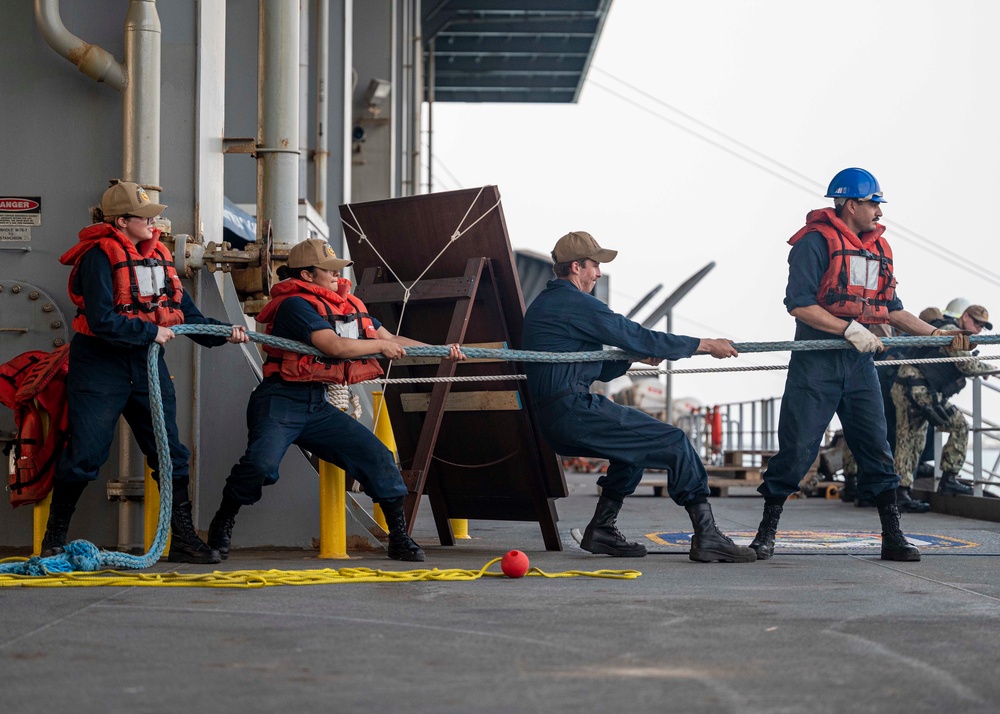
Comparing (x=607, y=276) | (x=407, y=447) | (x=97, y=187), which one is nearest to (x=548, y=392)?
(x=407, y=447)

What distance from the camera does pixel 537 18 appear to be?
23.1 m

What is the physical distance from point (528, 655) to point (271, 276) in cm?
449

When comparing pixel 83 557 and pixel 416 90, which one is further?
pixel 416 90

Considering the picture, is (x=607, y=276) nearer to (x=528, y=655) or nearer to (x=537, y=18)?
(x=537, y=18)

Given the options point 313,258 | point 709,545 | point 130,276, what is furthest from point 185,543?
point 709,545

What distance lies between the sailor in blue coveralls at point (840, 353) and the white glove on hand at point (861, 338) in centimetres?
4

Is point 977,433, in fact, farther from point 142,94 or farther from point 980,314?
point 142,94

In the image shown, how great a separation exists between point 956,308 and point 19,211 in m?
10.1

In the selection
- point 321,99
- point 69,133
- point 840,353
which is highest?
point 321,99

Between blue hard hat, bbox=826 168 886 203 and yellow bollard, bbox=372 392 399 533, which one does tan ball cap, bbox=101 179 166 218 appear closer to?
yellow bollard, bbox=372 392 399 533

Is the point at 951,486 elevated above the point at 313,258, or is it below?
below

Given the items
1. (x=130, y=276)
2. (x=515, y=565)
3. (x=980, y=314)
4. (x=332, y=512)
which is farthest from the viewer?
(x=980, y=314)

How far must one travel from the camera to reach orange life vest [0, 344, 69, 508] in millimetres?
6820

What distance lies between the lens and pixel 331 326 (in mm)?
6789
